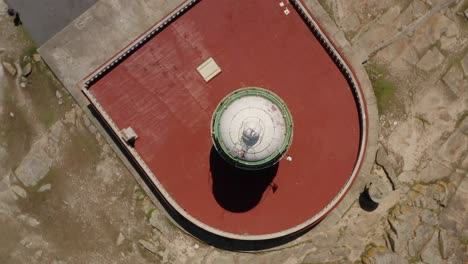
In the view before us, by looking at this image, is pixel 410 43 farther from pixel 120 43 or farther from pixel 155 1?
pixel 120 43

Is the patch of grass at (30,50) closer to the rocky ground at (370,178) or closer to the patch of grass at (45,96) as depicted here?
the rocky ground at (370,178)

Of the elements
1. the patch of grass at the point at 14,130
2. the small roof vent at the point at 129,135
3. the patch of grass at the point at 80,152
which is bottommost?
the small roof vent at the point at 129,135

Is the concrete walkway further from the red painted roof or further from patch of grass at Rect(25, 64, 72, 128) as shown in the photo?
the red painted roof

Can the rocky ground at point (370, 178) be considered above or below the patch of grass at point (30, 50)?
below

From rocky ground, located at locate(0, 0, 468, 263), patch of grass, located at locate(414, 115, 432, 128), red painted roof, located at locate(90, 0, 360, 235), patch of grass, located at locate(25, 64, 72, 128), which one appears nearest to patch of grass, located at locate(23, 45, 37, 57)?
rocky ground, located at locate(0, 0, 468, 263)

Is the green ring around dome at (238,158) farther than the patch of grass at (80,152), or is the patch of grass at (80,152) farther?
the patch of grass at (80,152)

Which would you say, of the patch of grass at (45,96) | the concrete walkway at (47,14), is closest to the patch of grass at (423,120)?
the concrete walkway at (47,14)
